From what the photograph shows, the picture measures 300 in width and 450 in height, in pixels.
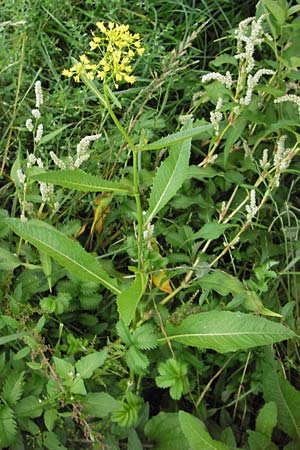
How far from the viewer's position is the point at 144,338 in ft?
4.54

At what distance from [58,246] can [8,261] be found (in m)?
0.28

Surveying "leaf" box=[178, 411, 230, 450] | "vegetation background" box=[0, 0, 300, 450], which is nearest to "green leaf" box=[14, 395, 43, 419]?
"vegetation background" box=[0, 0, 300, 450]

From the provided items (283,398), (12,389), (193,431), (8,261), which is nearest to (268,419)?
(283,398)

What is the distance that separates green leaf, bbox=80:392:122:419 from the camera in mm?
1368

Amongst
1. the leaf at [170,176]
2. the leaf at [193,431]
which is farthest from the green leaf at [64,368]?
the leaf at [170,176]

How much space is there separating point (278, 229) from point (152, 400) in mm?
659

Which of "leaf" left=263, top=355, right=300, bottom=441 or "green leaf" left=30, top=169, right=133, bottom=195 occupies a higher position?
"green leaf" left=30, top=169, right=133, bottom=195

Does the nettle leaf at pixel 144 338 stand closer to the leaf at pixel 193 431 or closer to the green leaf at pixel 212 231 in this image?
the leaf at pixel 193 431

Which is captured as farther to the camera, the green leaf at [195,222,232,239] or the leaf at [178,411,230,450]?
the green leaf at [195,222,232,239]

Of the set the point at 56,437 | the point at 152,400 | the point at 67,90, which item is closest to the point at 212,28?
the point at 67,90

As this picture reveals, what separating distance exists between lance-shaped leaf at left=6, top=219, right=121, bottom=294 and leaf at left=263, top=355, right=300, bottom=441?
569mm

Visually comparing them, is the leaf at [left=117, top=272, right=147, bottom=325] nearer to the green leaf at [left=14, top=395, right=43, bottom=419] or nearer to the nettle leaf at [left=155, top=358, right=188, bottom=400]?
the nettle leaf at [left=155, top=358, right=188, bottom=400]

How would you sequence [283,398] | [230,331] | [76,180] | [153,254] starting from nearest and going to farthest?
[76,180], [230,331], [153,254], [283,398]

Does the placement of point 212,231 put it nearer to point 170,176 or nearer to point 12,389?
point 170,176
